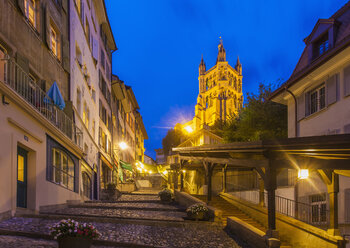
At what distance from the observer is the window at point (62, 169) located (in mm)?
14680

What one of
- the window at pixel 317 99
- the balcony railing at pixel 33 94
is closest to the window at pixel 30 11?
the balcony railing at pixel 33 94

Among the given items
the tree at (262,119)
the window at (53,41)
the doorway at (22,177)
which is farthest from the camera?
the tree at (262,119)

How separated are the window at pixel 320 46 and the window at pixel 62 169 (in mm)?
12673

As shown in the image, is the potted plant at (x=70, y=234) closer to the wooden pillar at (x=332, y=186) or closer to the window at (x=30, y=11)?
the wooden pillar at (x=332, y=186)

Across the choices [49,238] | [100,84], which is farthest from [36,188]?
[100,84]

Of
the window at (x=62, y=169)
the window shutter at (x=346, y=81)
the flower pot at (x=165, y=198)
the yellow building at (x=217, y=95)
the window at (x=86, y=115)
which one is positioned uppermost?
the yellow building at (x=217, y=95)

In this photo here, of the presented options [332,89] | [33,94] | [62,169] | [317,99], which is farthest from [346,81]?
[62,169]

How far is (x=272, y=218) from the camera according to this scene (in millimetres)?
10562

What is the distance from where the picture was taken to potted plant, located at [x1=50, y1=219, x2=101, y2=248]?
738 cm

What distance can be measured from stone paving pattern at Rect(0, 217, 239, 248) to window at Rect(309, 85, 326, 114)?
25.0 ft

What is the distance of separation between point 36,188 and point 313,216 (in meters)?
12.5

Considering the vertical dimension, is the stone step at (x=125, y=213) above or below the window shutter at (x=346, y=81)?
below

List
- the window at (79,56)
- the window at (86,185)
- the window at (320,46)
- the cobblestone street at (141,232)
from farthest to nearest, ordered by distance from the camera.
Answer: the window at (86,185) < the window at (79,56) < the window at (320,46) < the cobblestone street at (141,232)

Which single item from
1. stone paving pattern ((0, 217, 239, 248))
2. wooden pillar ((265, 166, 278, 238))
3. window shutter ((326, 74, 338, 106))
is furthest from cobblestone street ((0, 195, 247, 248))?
window shutter ((326, 74, 338, 106))
